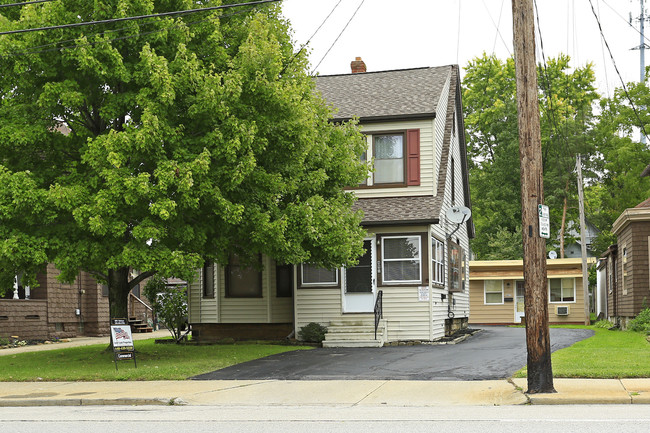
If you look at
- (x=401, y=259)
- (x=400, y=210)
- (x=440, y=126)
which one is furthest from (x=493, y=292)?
(x=400, y=210)

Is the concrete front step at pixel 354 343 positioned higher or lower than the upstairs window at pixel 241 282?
lower

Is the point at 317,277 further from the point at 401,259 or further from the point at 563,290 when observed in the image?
the point at 563,290

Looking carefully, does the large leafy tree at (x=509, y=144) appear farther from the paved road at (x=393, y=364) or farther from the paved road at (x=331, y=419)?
the paved road at (x=331, y=419)

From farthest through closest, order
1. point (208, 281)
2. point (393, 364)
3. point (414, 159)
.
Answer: point (208, 281) < point (414, 159) < point (393, 364)

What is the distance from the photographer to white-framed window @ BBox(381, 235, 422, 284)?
22453mm

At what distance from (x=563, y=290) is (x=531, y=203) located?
97.5 feet

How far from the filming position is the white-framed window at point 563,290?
131 feet

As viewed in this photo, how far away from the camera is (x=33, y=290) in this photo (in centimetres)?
2850

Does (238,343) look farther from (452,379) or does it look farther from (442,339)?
(452,379)

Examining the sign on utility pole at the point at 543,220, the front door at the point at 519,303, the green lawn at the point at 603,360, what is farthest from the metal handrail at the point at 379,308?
the front door at the point at 519,303

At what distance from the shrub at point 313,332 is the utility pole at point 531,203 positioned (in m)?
10.6

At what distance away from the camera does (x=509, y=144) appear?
169 feet

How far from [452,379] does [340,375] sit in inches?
85.9

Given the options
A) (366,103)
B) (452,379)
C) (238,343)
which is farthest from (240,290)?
(452,379)
